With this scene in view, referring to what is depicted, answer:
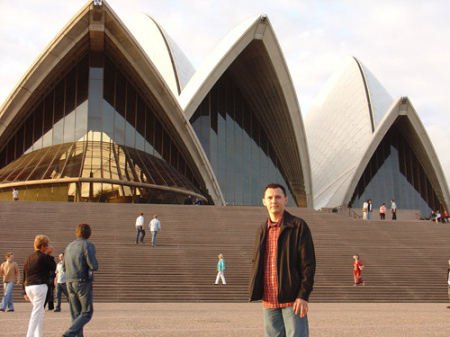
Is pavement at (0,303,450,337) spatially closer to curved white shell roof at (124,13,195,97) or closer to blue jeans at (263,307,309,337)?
blue jeans at (263,307,309,337)

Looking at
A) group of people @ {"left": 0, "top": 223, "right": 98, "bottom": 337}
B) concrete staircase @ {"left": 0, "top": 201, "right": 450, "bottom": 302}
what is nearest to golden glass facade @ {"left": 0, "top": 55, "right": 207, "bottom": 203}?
concrete staircase @ {"left": 0, "top": 201, "right": 450, "bottom": 302}

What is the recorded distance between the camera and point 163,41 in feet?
122

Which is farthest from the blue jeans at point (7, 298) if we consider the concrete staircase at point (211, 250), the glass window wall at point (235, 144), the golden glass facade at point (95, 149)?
the glass window wall at point (235, 144)

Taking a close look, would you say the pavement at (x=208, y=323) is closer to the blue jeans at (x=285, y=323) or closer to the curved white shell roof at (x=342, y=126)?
the blue jeans at (x=285, y=323)

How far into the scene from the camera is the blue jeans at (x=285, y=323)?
11.5ft

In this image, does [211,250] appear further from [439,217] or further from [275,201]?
[439,217]

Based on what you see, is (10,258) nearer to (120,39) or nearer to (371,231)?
(371,231)

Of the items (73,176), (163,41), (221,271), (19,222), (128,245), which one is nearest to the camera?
(221,271)

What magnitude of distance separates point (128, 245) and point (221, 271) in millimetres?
3212

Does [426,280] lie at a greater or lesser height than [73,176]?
lesser

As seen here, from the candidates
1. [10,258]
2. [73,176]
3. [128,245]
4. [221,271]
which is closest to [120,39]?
[73,176]

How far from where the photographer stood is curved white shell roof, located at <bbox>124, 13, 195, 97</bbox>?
1380 inches

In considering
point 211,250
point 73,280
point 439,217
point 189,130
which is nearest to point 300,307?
point 73,280

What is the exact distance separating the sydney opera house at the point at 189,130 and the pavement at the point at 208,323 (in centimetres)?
1628
